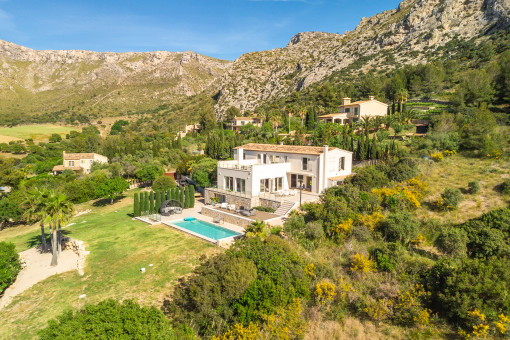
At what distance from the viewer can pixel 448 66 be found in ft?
216

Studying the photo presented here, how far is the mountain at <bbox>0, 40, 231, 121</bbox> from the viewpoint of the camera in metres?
133

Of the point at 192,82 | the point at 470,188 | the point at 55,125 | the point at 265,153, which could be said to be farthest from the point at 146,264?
the point at 192,82

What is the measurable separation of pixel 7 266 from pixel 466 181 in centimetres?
3389

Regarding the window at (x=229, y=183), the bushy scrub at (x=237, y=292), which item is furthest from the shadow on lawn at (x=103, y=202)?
the bushy scrub at (x=237, y=292)

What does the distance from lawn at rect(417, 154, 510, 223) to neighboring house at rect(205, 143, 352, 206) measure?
854 centimetres

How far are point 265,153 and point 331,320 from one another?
75.5ft

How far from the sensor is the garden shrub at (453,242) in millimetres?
15984

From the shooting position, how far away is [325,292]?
1315 centimetres

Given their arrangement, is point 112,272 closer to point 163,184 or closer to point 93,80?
point 163,184

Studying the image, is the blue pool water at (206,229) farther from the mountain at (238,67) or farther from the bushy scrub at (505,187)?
the mountain at (238,67)

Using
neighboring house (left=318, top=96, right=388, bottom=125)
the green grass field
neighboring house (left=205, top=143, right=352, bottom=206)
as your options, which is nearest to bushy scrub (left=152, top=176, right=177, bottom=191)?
neighboring house (left=205, top=143, right=352, bottom=206)

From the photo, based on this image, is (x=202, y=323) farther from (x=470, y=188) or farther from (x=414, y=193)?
(x=470, y=188)

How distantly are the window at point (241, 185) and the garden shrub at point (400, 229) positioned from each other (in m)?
14.6

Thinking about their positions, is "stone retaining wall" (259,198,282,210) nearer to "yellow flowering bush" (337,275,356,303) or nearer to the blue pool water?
the blue pool water
